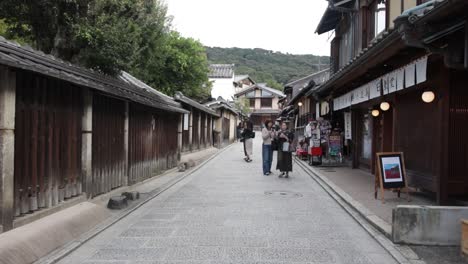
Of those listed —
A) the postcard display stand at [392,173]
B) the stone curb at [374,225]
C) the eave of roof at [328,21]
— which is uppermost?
the eave of roof at [328,21]

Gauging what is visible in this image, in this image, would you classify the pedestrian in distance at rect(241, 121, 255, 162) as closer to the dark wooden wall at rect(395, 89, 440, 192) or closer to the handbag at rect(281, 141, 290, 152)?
the handbag at rect(281, 141, 290, 152)

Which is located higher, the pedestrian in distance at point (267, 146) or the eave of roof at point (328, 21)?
the eave of roof at point (328, 21)

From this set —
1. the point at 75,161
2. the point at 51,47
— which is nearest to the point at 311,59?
the point at 51,47

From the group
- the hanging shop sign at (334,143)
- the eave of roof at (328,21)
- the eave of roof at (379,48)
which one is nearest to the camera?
the eave of roof at (379,48)

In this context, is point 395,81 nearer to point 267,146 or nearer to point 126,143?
point 267,146

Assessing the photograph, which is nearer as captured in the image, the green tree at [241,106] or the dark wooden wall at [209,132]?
the dark wooden wall at [209,132]

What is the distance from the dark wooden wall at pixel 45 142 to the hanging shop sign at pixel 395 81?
273 inches

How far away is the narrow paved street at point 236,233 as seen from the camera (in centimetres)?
623

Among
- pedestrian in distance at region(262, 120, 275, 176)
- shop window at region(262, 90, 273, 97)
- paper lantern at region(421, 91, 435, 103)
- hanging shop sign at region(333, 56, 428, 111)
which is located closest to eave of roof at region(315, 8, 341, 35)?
hanging shop sign at region(333, 56, 428, 111)

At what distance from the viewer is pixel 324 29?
24484 mm

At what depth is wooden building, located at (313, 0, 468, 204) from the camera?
7.18 meters

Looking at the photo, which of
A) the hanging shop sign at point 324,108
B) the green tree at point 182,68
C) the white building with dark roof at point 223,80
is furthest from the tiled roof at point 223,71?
the hanging shop sign at point 324,108

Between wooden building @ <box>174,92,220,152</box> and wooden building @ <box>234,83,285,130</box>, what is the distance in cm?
4839

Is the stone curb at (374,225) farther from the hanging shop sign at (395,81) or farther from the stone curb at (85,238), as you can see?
the stone curb at (85,238)
